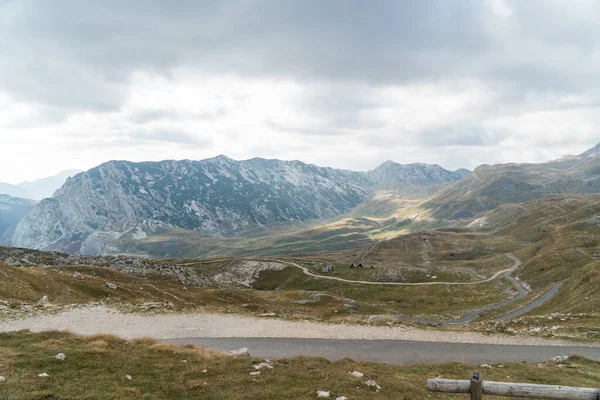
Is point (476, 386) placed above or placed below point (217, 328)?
above

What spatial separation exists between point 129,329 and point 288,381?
2523 cm

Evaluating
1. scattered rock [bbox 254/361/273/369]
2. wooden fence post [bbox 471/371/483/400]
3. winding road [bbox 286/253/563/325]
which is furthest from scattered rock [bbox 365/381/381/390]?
winding road [bbox 286/253/563/325]

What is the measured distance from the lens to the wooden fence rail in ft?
38.9

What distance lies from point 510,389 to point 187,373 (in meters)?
16.9

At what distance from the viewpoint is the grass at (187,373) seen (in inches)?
662

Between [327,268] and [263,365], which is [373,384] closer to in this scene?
[263,365]

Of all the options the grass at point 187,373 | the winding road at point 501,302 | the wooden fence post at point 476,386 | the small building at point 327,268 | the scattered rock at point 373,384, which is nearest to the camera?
the wooden fence post at point 476,386

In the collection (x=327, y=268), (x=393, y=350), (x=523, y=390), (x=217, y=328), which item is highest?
(x=523, y=390)

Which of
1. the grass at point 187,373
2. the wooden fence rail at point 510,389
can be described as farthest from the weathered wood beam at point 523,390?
the grass at point 187,373

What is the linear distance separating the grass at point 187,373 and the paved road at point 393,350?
339 cm

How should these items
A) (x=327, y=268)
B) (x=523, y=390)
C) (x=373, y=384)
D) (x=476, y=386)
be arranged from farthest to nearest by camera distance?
1. (x=327, y=268)
2. (x=373, y=384)
3. (x=523, y=390)
4. (x=476, y=386)

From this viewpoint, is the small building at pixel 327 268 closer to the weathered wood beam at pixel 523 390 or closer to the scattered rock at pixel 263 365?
the scattered rock at pixel 263 365

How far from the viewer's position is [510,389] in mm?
12555

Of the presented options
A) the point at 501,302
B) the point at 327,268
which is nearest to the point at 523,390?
the point at 501,302
